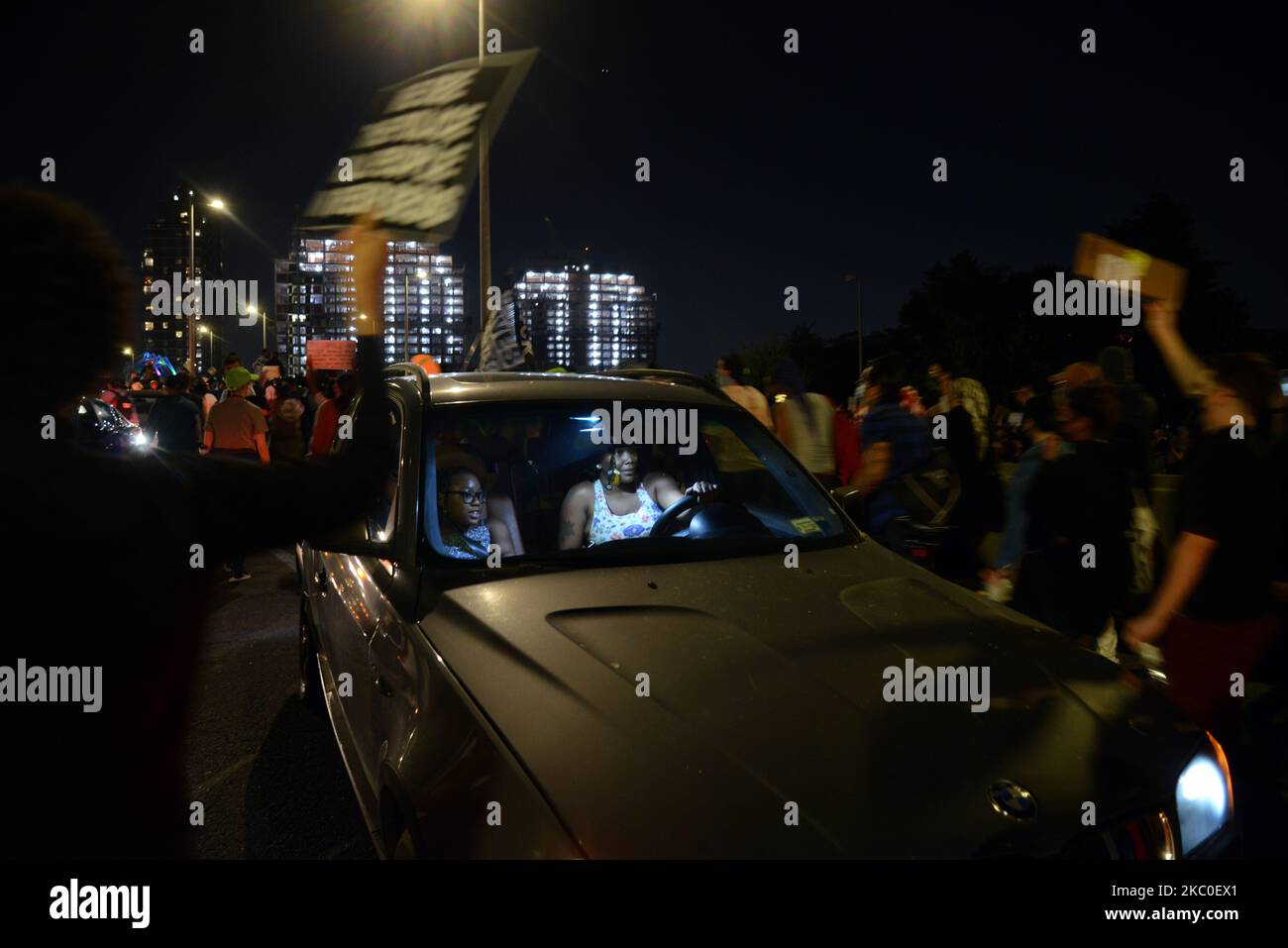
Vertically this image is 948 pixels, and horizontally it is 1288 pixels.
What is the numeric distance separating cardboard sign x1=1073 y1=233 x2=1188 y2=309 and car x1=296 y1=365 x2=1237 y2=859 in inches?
63.6

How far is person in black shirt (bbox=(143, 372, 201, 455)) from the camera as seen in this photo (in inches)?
380

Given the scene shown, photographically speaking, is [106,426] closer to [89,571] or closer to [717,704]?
[717,704]

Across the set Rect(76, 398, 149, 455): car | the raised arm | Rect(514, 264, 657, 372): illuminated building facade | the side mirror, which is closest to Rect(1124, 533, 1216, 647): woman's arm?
the raised arm

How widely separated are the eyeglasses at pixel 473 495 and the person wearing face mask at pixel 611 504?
17.3 inches

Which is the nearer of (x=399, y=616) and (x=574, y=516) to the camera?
(x=399, y=616)

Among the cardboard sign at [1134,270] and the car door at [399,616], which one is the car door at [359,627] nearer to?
the car door at [399,616]

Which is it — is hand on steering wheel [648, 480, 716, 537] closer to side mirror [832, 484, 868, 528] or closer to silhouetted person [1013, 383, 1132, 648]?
side mirror [832, 484, 868, 528]

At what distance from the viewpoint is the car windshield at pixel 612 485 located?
10.5ft

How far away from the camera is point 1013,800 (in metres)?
1.89

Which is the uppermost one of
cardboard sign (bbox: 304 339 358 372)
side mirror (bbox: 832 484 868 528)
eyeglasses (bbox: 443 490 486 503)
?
cardboard sign (bbox: 304 339 358 372)

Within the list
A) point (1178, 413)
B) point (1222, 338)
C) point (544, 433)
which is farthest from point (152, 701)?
point (1222, 338)

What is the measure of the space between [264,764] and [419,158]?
340 cm

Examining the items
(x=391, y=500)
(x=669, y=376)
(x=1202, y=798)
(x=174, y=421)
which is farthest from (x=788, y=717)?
(x=174, y=421)
